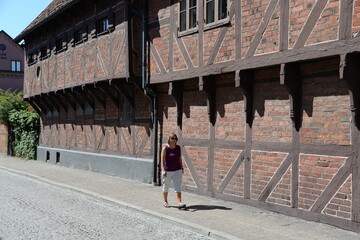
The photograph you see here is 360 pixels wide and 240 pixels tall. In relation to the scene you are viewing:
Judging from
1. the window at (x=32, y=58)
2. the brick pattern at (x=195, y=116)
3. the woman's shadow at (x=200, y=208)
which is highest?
the window at (x=32, y=58)

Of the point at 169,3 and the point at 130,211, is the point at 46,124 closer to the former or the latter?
the point at 169,3

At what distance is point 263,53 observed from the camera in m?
8.41

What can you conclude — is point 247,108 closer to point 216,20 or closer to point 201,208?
point 216,20

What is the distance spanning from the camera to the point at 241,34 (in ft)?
29.4

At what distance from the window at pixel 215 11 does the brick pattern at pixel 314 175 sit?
384cm

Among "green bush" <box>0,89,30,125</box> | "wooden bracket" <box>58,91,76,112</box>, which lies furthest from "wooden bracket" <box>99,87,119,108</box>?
"green bush" <box>0,89,30,125</box>

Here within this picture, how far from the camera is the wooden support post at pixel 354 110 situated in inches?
267

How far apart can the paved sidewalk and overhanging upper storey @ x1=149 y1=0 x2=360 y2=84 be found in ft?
10.0

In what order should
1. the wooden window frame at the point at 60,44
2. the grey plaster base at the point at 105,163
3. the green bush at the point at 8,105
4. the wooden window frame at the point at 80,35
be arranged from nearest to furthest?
1. the grey plaster base at the point at 105,163
2. the wooden window frame at the point at 80,35
3. the wooden window frame at the point at 60,44
4. the green bush at the point at 8,105

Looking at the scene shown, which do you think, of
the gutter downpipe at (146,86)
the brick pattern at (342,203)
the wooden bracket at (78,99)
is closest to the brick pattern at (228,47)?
the gutter downpipe at (146,86)

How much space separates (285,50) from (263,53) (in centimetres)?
60

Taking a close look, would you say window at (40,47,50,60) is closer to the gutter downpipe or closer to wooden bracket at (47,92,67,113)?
wooden bracket at (47,92,67,113)

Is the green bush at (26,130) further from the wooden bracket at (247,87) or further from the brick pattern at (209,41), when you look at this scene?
the wooden bracket at (247,87)

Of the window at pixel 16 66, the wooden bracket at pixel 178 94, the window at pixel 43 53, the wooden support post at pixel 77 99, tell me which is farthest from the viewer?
the window at pixel 16 66
